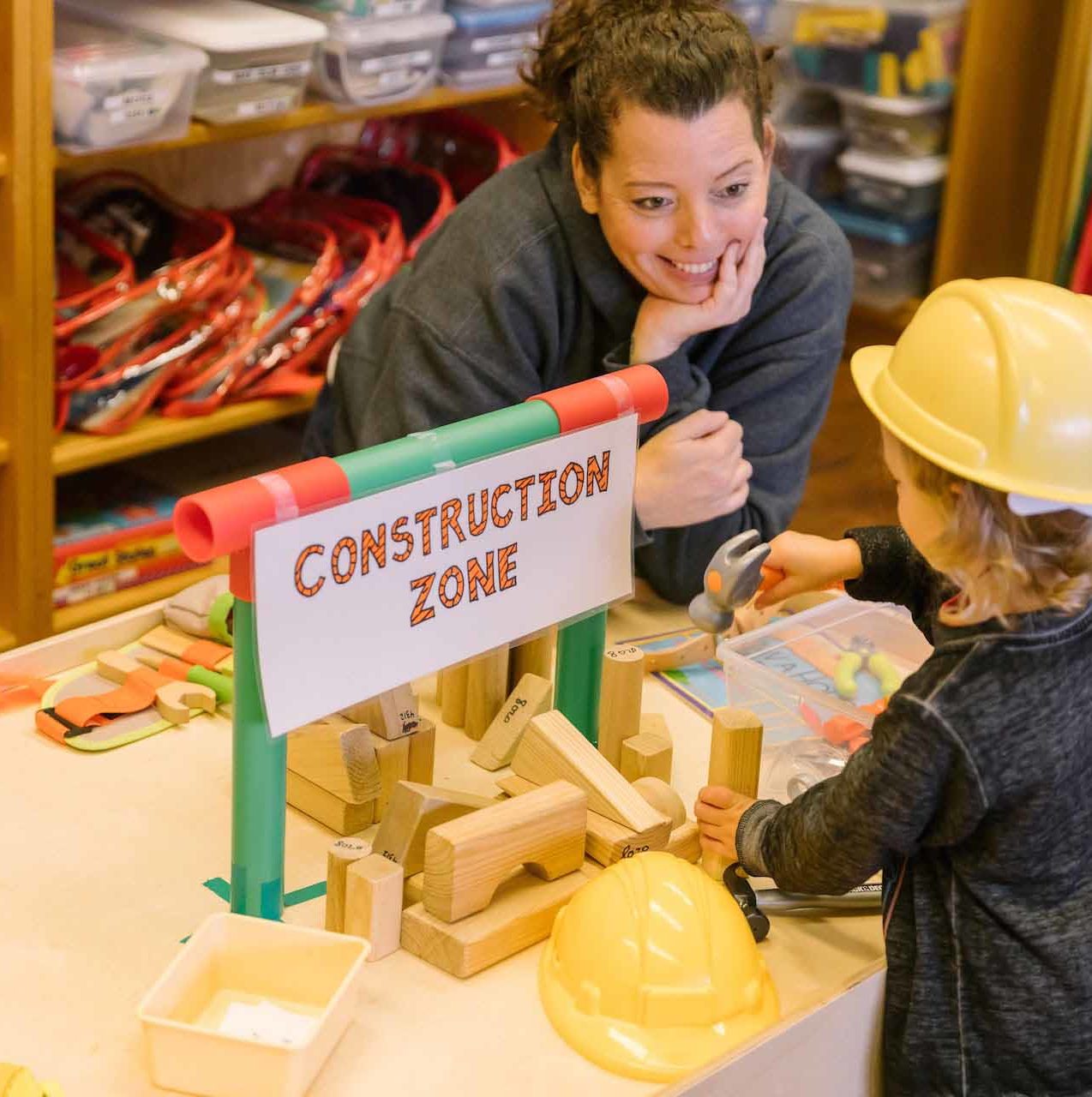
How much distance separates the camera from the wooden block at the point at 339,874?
97cm

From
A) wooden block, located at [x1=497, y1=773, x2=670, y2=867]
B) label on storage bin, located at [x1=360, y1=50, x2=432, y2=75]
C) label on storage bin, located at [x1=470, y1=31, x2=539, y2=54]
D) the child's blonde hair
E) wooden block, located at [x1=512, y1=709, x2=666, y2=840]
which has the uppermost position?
label on storage bin, located at [x1=470, y1=31, x2=539, y2=54]

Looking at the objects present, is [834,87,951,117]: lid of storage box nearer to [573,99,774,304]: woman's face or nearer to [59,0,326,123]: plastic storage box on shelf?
[59,0,326,123]: plastic storage box on shelf

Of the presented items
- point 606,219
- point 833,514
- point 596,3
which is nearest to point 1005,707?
point 606,219

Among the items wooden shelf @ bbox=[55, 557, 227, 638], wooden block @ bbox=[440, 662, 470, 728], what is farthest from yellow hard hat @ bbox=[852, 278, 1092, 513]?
wooden shelf @ bbox=[55, 557, 227, 638]

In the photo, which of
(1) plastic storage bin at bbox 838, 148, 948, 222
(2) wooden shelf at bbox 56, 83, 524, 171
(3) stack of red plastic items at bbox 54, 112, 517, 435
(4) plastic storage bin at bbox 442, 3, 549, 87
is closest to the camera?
(2) wooden shelf at bbox 56, 83, 524, 171

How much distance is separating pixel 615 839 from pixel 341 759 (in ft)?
0.63

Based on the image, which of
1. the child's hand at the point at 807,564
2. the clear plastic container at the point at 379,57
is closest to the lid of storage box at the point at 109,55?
the clear plastic container at the point at 379,57

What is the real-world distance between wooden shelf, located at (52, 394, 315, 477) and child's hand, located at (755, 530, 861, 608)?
3.44ft

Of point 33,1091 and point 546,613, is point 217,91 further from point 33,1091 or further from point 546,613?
point 33,1091

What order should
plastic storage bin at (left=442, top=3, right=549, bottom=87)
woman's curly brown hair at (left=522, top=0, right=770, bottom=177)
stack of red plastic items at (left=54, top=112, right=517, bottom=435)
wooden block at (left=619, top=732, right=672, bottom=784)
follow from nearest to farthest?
wooden block at (left=619, top=732, right=672, bottom=784) < woman's curly brown hair at (left=522, top=0, right=770, bottom=177) < stack of red plastic items at (left=54, top=112, right=517, bottom=435) < plastic storage bin at (left=442, top=3, right=549, bottom=87)

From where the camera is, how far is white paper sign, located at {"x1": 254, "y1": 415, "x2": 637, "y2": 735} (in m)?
0.90

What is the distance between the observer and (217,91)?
1.96m

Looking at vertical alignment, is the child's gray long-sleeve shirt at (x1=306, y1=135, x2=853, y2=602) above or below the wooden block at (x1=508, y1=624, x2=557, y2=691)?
above

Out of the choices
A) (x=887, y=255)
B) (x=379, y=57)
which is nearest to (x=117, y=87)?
(x=379, y=57)
